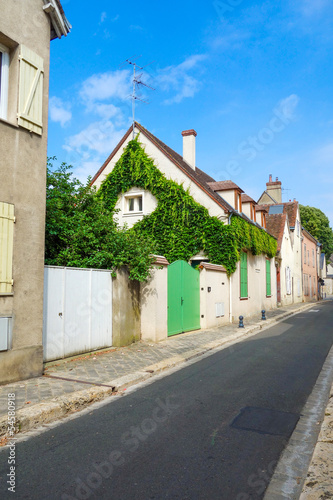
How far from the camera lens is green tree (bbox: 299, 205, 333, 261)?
5178 cm

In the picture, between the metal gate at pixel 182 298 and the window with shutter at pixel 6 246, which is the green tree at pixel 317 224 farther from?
the window with shutter at pixel 6 246

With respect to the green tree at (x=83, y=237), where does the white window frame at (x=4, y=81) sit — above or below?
above

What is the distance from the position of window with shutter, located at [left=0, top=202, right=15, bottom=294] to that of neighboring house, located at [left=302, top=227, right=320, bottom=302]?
3533 cm

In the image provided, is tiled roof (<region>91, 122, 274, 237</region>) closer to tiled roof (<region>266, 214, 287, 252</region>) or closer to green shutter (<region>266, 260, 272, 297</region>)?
green shutter (<region>266, 260, 272, 297</region>)

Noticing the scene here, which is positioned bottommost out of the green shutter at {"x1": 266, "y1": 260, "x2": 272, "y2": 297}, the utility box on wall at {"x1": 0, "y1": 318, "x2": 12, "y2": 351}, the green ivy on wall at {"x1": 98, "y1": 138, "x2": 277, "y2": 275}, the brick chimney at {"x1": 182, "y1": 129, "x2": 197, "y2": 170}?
the utility box on wall at {"x1": 0, "y1": 318, "x2": 12, "y2": 351}

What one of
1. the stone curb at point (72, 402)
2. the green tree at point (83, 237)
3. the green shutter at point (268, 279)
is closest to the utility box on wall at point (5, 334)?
the stone curb at point (72, 402)

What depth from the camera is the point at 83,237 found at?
31.7ft

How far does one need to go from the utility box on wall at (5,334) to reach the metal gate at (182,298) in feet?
20.0

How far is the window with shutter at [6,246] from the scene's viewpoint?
20.0 ft

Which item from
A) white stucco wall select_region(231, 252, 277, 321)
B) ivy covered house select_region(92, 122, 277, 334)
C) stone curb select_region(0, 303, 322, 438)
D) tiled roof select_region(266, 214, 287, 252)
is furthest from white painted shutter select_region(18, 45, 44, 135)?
tiled roof select_region(266, 214, 287, 252)

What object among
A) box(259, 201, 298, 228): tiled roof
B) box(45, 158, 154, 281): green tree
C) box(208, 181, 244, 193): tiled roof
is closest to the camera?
box(45, 158, 154, 281): green tree

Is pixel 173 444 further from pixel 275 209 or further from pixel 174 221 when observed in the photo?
pixel 275 209

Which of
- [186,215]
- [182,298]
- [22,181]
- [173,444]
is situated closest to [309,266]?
[186,215]

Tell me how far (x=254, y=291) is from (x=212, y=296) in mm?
6539
